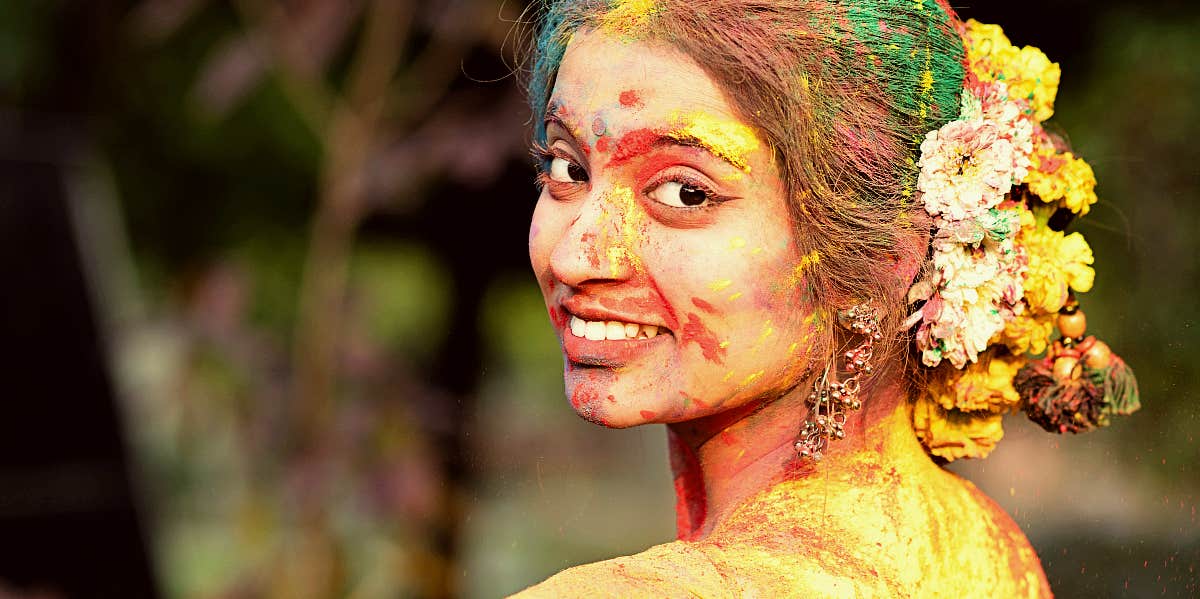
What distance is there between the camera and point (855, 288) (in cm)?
203

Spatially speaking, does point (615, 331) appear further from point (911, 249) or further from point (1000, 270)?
point (1000, 270)

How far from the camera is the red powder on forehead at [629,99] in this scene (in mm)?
1970

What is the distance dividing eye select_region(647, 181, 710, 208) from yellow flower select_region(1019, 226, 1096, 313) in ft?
1.81

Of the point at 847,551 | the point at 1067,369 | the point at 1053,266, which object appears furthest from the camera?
the point at 1067,369

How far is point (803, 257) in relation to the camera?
199 centimetres

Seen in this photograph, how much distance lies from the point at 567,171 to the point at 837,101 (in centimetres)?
44

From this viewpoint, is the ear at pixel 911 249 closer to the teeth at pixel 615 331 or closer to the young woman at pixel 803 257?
the young woman at pixel 803 257

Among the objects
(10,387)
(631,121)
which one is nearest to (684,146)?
(631,121)

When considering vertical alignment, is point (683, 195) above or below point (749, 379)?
above

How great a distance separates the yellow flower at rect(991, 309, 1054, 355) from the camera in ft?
7.00

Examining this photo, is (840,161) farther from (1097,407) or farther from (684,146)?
(1097,407)

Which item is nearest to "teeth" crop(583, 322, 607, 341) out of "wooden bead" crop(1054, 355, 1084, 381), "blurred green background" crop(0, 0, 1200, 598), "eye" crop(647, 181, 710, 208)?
"eye" crop(647, 181, 710, 208)

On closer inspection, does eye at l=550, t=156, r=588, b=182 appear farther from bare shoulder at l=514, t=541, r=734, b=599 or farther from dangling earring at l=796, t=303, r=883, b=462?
bare shoulder at l=514, t=541, r=734, b=599

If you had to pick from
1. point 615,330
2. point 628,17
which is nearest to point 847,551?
point 615,330
